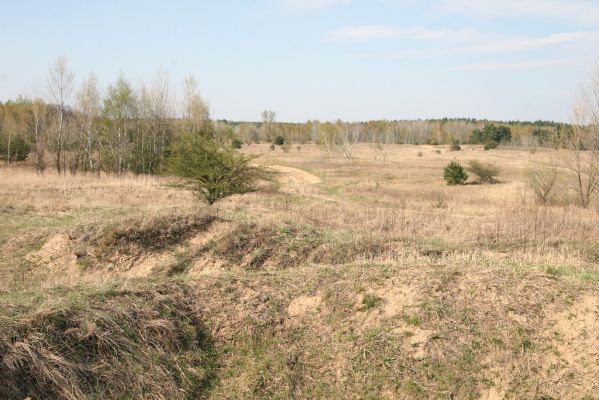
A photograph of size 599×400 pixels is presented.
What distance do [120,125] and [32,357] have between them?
3555cm

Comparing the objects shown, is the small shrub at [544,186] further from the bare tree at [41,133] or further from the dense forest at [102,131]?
the bare tree at [41,133]

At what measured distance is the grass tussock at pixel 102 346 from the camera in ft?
19.1

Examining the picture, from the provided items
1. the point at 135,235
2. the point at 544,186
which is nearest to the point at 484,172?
the point at 544,186

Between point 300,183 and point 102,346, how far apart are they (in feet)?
106

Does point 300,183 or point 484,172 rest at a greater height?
point 484,172

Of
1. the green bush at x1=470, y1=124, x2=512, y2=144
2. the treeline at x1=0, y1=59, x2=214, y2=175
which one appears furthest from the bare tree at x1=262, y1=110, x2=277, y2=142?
the treeline at x1=0, y1=59, x2=214, y2=175

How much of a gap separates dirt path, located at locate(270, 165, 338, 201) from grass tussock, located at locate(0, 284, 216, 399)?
21.9 meters

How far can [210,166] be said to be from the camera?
1792cm

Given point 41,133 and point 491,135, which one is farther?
point 491,135

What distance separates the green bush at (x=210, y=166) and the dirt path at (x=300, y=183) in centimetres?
1087

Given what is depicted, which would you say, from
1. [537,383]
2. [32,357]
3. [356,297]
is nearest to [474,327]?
[537,383]

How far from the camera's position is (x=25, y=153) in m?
45.9

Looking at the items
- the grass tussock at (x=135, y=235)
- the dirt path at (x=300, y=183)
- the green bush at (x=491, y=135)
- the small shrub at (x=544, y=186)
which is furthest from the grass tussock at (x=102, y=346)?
the green bush at (x=491, y=135)

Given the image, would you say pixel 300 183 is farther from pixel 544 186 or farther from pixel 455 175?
pixel 544 186
